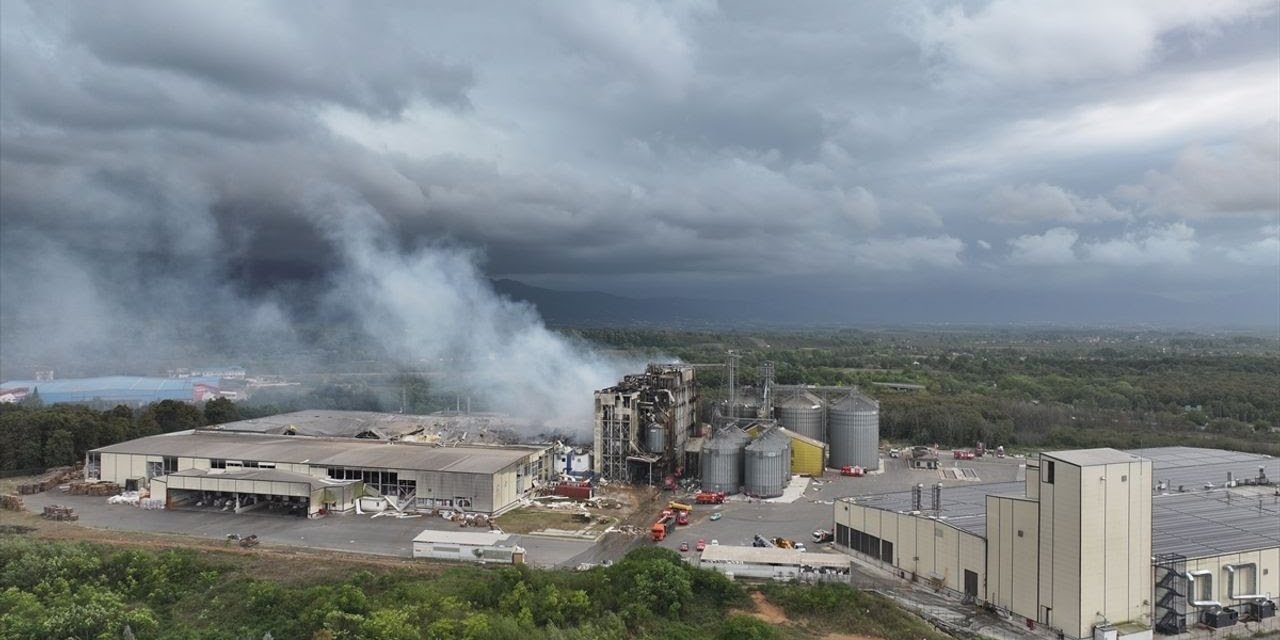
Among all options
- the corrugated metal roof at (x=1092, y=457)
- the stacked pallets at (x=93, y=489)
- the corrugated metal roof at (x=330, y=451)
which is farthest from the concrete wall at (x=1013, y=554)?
the stacked pallets at (x=93, y=489)

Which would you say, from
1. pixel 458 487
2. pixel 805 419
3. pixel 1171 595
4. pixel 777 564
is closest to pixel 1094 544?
pixel 1171 595

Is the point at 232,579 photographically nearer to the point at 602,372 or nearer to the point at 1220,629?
the point at 1220,629

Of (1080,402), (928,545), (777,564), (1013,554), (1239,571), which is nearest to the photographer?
(1013,554)

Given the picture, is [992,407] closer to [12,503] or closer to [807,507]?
[807,507]

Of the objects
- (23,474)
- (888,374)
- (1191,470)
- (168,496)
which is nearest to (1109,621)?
(1191,470)

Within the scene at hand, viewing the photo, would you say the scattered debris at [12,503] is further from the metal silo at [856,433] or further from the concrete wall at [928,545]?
the metal silo at [856,433]
